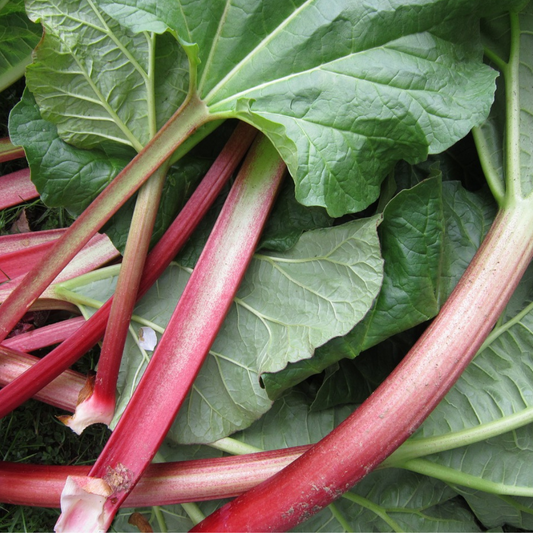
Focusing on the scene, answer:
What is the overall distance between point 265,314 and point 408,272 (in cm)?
36

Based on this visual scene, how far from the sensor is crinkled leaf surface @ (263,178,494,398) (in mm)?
1165

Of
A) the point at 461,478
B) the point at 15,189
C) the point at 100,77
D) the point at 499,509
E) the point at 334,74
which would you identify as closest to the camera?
the point at 334,74

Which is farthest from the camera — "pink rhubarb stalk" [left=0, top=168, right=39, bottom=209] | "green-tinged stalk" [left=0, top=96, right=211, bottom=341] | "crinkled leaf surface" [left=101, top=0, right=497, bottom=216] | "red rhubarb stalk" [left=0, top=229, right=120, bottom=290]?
"pink rhubarb stalk" [left=0, top=168, right=39, bottom=209]

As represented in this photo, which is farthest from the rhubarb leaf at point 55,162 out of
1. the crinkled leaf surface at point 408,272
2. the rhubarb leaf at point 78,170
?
the crinkled leaf surface at point 408,272

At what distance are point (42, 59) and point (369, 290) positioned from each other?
0.90 meters

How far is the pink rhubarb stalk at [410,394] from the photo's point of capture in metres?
1.13

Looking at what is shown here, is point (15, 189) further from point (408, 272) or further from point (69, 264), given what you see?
point (408, 272)

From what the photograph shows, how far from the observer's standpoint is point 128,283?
48.5 inches

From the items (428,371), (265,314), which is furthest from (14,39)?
(428,371)

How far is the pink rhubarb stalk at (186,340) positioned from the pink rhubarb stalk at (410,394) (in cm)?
29

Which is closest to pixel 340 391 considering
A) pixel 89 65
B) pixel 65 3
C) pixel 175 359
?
pixel 175 359

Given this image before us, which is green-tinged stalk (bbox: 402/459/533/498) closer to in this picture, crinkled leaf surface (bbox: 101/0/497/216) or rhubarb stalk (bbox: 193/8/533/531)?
rhubarb stalk (bbox: 193/8/533/531)

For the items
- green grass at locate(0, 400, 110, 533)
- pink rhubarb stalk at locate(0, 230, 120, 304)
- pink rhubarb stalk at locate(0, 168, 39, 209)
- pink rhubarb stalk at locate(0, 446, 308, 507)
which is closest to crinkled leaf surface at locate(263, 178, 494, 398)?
pink rhubarb stalk at locate(0, 446, 308, 507)

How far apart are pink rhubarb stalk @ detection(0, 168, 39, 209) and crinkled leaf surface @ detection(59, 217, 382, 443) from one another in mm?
411
